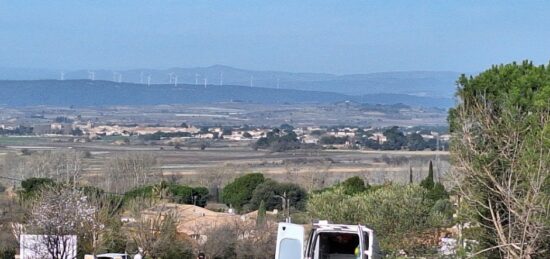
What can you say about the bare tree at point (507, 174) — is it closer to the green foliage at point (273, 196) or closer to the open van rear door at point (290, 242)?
the open van rear door at point (290, 242)

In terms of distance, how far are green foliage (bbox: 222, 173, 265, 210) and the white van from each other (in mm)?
47472

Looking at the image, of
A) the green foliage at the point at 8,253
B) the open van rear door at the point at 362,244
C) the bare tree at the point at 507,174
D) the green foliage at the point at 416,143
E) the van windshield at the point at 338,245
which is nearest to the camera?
the open van rear door at the point at 362,244

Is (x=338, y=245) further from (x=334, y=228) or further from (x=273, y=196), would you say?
(x=273, y=196)

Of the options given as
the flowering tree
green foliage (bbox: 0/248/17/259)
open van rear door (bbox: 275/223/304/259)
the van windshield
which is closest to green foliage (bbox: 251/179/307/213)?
green foliage (bbox: 0/248/17/259)

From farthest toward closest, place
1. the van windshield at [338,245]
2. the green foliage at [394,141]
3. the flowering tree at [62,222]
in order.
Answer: the green foliage at [394,141] < the flowering tree at [62,222] < the van windshield at [338,245]

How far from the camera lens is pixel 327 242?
16641 mm

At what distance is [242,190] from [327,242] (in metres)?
49.5

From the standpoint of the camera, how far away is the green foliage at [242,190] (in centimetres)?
6512

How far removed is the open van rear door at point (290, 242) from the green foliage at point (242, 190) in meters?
48.4

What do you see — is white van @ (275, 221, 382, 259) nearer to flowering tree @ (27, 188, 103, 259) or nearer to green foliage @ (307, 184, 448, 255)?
flowering tree @ (27, 188, 103, 259)

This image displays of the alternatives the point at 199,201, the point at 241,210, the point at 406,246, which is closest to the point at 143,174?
the point at 199,201

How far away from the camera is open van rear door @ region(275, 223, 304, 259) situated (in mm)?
15656

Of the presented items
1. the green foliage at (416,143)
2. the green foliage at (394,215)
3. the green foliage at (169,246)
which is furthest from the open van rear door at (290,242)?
the green foliage at (416,143)

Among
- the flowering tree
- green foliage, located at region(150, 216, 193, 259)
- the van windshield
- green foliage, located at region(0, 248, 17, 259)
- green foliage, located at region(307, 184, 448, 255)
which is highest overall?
the van windshield
